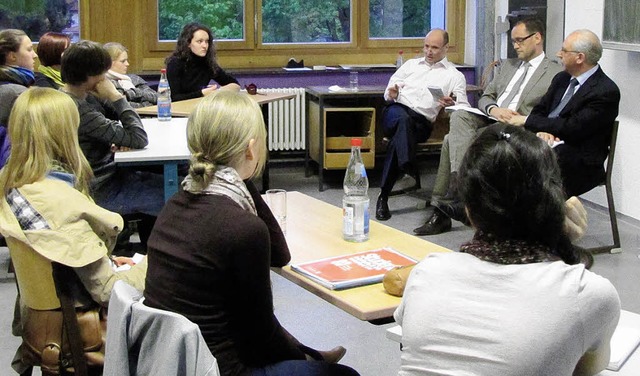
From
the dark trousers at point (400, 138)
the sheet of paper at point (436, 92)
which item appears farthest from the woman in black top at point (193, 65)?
the sheet of paper at point (436, 92)

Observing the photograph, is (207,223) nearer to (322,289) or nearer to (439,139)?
(322,289)

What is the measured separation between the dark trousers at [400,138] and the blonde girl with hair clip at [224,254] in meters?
3.78

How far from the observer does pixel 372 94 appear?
6906 millimetres

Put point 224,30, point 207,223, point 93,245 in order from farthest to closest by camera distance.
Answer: point 224,30, point 93,245, point 207,223

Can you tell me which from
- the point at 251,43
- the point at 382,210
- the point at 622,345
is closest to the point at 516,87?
the point at 382,210

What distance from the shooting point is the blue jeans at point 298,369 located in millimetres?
2281

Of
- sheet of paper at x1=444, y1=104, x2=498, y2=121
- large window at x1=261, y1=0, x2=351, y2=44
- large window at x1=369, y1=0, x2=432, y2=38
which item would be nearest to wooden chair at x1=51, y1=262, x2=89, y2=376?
sheet of paper at x1=444, y1=104, x2=498, y2=121

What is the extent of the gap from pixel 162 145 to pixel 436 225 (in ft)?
6.49

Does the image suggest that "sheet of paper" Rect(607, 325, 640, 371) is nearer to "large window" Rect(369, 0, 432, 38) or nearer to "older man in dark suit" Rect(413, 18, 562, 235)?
"older man in dark suit" Rect(413, 18, 562, 235)

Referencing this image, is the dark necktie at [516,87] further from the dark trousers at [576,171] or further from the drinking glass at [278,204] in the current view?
the drinking glass at [278,204]

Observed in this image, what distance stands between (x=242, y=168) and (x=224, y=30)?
544cm

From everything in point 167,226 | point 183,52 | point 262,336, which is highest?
point 183,52

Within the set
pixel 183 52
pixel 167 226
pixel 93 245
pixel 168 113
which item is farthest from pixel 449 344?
pixel 183 52

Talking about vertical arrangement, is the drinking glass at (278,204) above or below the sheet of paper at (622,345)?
above
